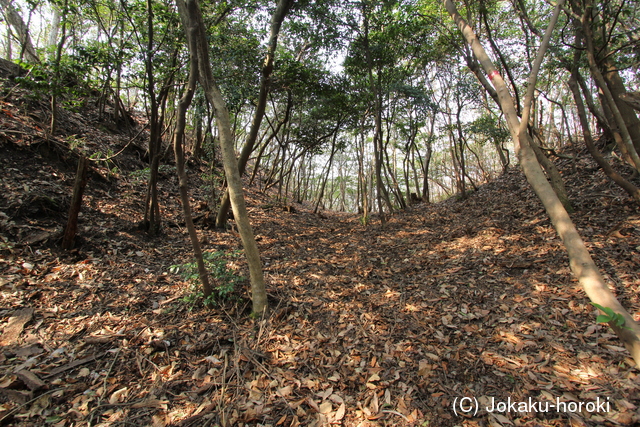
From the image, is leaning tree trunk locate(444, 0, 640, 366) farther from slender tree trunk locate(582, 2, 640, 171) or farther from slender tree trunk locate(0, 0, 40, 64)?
slender tree trunk locate(0, 0, 40, 64)

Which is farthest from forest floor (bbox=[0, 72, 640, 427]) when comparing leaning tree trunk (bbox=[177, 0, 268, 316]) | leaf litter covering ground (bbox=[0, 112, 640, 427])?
leaning tree trunk (bbox=[177, 0, 268, 316])

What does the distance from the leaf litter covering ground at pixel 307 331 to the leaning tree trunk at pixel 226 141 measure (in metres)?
0.49

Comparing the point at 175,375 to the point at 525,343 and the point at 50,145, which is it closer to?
the point at 525,343

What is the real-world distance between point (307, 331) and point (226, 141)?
2.47 meters

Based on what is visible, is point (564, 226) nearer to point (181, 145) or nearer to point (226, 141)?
point (226, 141)

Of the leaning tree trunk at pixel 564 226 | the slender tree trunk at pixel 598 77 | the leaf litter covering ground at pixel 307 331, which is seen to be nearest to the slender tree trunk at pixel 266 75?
the leaf litter covering ground at pixel 307 331

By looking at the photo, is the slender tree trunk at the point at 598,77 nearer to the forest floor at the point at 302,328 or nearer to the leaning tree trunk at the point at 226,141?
the forest floor at the point at 302,328

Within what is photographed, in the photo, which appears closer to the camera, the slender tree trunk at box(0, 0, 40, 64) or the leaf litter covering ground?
the leaf litter covering ground

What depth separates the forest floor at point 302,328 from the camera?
2.32 meters

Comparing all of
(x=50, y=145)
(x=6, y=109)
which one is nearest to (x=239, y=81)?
(x=50, y=145)

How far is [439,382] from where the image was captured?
259cm

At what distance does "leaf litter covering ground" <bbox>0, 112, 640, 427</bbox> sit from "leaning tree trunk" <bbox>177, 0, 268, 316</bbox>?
19.3 inches

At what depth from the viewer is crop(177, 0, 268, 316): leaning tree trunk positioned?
2998 millimetres

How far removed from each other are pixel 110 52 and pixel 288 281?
5.39 metres
